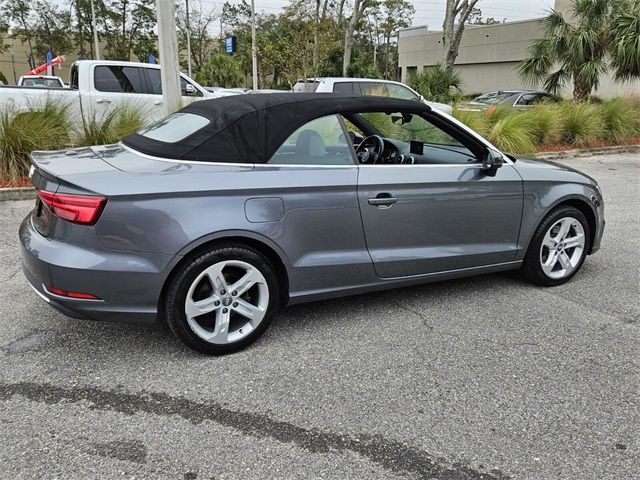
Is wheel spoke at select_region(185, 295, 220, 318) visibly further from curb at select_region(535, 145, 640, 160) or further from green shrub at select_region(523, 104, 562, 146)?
green shrub at select_region(523, 104, 562, 146)

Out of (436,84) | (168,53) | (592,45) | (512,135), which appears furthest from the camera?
(436,84)

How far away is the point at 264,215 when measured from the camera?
126 inches

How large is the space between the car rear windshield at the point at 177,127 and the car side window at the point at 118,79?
6.71 metres

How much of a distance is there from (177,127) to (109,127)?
196 inches

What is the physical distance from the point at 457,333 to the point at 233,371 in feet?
5.04

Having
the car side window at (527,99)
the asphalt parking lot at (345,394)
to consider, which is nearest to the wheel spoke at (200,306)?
the asphalt parking lot at (345,394)

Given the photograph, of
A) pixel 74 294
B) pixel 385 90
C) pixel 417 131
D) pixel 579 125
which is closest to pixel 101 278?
pixel 74 294

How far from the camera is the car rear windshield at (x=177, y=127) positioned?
11.4 feet

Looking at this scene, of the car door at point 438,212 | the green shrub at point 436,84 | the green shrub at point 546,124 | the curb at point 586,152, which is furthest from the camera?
the green shrub at point 436,84

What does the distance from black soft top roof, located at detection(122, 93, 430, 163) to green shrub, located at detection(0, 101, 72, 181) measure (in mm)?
4669

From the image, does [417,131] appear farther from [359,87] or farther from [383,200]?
[359,87]

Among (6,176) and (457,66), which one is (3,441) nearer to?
(6,176)

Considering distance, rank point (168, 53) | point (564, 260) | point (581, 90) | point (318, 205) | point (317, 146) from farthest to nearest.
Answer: point (581, 90) < point (168, 53) < point (564, 260) < point (317, 146) < point (318, 205)

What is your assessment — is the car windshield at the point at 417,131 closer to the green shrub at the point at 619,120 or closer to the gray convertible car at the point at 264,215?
the gray convertible car at the point at 264,215
